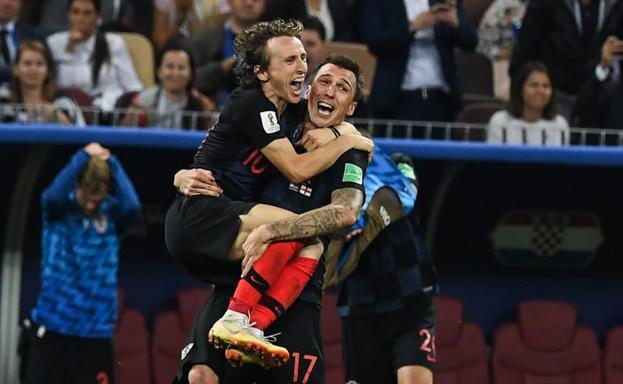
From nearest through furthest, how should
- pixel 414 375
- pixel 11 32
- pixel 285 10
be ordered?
1. pixel 414 375
2. pixel 11 32
3. pixel 285 10

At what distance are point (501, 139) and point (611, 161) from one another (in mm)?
751

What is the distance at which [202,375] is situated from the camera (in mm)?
7512

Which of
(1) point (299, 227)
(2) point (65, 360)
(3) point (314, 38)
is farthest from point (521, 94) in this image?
(1) point (299, 227)

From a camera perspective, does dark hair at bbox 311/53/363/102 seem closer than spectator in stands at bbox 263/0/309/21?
Yes

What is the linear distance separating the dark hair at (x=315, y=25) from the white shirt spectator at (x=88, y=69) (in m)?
1.29

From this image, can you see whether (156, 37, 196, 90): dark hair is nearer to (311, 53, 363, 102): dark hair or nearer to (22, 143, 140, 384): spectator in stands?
(22, 143, 140, 384): spectator in stands

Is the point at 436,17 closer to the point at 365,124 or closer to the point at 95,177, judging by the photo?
the point at 365,124

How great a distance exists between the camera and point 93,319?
1056cm

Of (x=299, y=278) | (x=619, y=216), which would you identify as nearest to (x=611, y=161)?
(x=619, y=216)

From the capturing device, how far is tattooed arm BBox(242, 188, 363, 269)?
7.30m

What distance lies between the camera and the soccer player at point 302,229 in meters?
7.36

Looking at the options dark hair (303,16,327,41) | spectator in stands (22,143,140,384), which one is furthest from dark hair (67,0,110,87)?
spectator in stands (22,143,140,384)

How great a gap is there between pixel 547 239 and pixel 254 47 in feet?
16.6

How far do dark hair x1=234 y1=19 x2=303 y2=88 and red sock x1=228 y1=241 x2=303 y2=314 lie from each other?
0.79m
